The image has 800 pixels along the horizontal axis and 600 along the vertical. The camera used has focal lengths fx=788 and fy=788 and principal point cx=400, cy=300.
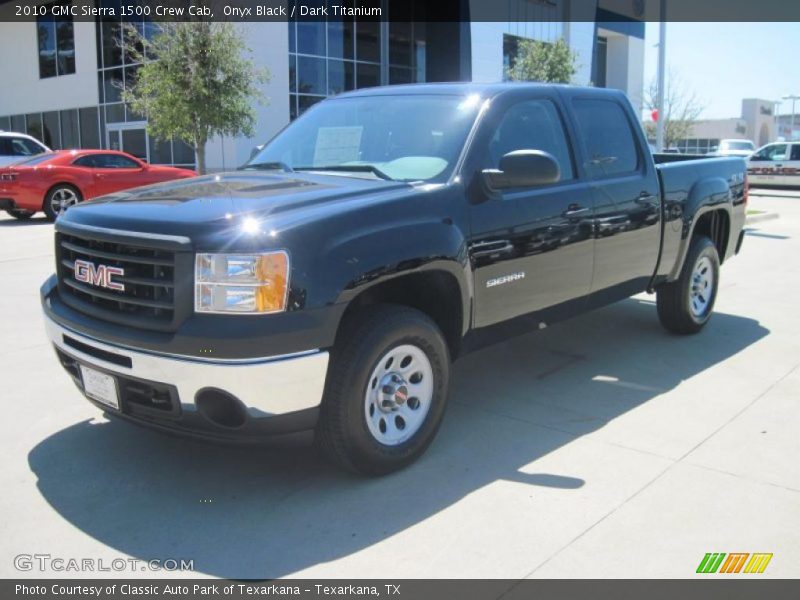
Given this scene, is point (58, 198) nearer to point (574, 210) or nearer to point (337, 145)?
point (337, 145)

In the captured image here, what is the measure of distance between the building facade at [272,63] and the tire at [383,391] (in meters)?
20.1

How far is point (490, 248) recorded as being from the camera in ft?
14.3

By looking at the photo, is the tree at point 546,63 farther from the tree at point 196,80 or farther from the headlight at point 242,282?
the headlight at point 242,282

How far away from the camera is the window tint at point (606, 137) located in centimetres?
537

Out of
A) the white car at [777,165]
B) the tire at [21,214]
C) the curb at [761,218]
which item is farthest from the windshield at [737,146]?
the tire at [21,214]

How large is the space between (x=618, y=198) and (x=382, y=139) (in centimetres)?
176

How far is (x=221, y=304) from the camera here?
3396 mm

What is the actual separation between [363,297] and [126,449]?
63.7 inches

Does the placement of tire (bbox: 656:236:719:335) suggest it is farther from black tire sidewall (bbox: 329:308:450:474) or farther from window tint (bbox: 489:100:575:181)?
black tire sidewall (bbox: 329:308:450:474)

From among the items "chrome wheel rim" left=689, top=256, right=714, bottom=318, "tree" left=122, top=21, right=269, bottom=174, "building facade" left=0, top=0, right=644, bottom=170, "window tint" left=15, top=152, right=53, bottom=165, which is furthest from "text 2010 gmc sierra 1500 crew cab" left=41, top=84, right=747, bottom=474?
"building facade" left=0, top=0, right=644, bottom=170

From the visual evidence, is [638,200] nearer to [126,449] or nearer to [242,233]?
[242,233]

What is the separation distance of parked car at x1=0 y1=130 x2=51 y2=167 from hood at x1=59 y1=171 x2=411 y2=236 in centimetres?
1627

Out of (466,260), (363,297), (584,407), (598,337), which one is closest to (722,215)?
(598,337)

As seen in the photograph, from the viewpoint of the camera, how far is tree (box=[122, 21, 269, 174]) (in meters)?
18.7
